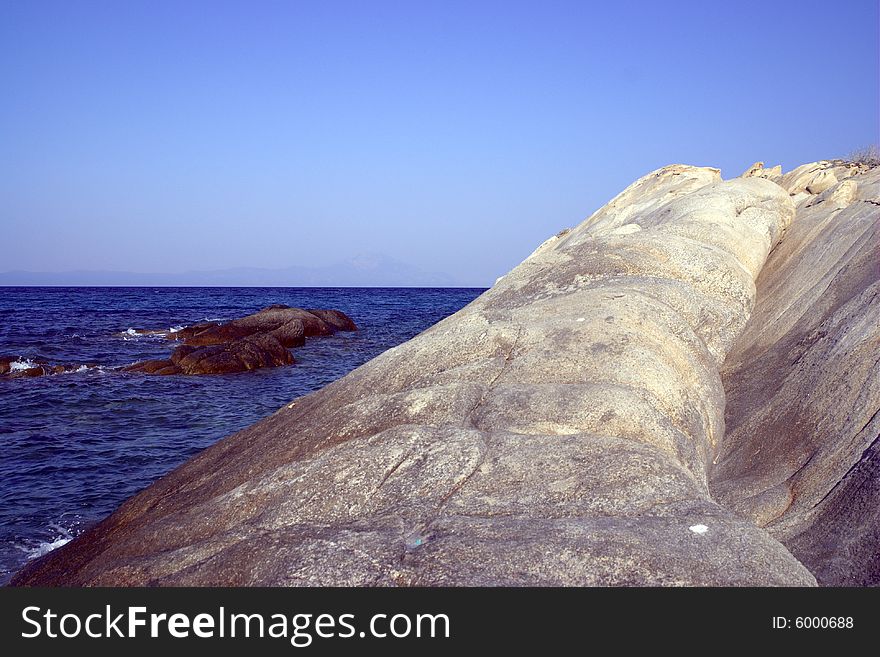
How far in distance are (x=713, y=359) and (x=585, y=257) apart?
3.00m

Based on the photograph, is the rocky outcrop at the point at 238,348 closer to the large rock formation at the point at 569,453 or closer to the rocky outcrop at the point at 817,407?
the large rock formation at the point at 569,453

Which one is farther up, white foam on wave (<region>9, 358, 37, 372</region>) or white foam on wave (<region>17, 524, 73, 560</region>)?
white foam on wave (<region>9, 358, 37, 372</region>)

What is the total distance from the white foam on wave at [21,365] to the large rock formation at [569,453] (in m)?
18.9

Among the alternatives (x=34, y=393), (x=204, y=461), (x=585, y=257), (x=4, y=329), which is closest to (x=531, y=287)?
(x=585, y=257)

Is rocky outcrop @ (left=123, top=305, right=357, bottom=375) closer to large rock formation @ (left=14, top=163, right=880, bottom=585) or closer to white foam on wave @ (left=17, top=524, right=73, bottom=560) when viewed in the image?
white foam on wave @ (left=17, top=524, right=73, bottom=560)

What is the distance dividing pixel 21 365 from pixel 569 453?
24.8m

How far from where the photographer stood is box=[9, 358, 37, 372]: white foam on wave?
24.5m

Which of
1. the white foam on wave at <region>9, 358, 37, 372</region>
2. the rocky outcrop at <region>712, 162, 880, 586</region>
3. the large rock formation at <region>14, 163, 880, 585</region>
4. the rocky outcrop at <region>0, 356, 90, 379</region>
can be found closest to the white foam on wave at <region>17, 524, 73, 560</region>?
the large rock formation at <region>14, 163, 880, 585</region>

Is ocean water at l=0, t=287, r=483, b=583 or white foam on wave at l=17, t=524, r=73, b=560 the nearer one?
white foam on wave at l=17, t=524, r=73, b=560

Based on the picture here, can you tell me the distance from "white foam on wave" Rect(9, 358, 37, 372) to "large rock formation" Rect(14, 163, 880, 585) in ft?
62.1

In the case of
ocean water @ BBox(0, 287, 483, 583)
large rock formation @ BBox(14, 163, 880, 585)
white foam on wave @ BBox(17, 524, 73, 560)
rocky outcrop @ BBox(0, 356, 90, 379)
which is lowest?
white foam on wave @ BBox(17, 524, 73, 560)

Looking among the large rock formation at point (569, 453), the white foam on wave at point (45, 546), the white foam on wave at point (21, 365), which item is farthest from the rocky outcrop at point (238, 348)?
the large rock formation at point (569, 453)

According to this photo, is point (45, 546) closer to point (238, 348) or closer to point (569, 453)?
point (569, 453)

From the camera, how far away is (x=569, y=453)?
21.0 feet
